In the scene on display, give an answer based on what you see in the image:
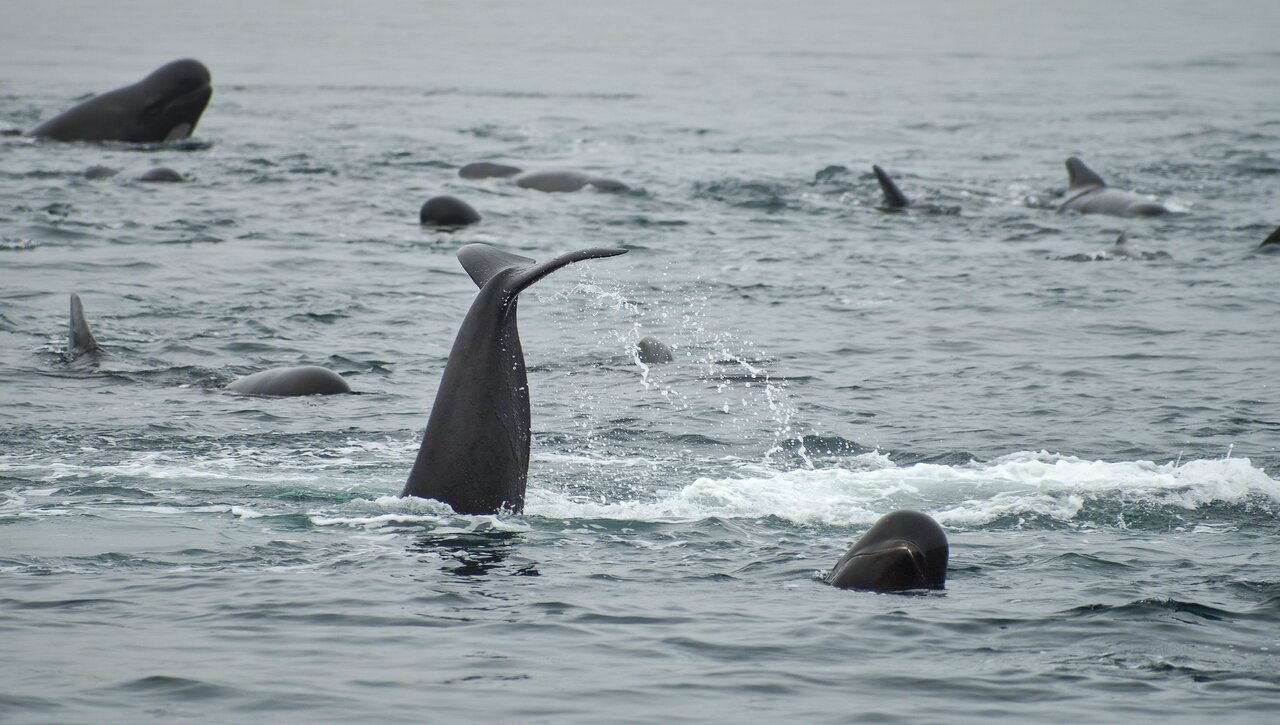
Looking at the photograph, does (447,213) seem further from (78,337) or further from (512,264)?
(512,264)

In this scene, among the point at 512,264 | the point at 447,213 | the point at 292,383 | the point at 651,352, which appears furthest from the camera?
the point at 447,213

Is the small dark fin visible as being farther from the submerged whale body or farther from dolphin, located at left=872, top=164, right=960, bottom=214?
dolphin, located at left=872, top=164, right=960, bottom=214

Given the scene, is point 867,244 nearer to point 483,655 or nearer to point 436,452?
point 436,452

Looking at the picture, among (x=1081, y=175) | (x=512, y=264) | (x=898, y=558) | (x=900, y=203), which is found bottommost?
(x=898, y=558)

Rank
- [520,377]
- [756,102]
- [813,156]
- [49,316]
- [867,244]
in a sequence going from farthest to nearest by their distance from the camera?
[756,102], [813,156], [867,244], [49,316], [520,377]

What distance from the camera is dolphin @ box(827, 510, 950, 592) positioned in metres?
9.60

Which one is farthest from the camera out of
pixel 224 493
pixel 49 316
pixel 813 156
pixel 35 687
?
pixel 813 156

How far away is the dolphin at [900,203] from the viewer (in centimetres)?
2658

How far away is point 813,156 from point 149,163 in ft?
39.2

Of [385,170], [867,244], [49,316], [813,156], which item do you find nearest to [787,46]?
[813,156]

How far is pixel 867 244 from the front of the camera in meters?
24.2

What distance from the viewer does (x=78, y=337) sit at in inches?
634

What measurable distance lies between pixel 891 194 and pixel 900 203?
9.6 inches

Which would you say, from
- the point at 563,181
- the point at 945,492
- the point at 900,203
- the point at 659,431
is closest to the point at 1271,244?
the point at 900,203
